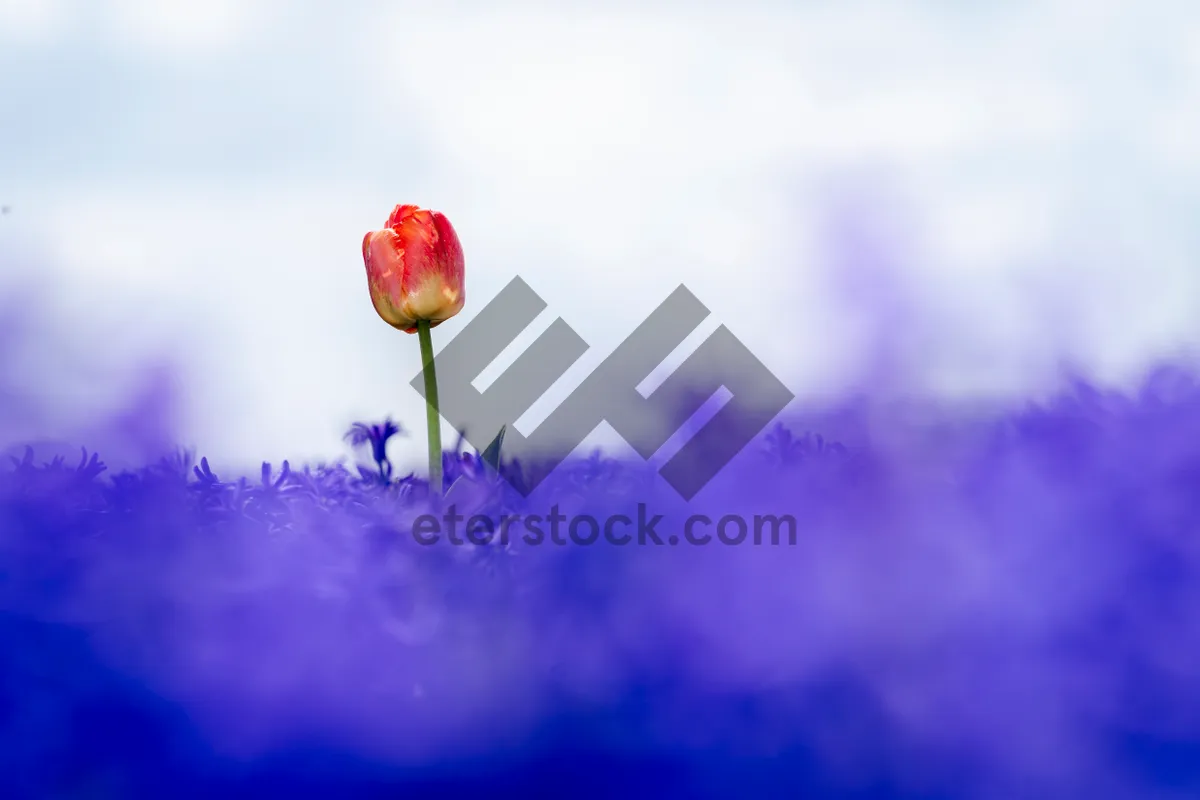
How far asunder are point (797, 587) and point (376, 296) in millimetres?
565

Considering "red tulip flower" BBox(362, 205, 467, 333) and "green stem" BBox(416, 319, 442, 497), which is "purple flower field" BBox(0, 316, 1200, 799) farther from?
"red tulip flower" BBox(362, 205, 467, 333)

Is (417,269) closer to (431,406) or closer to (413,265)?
(413,265)

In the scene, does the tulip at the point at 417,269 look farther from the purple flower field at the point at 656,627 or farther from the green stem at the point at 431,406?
the purple flower field at the point at 656,627

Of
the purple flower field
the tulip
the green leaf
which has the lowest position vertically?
the purple flower field

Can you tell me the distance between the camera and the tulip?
1146 millimetres

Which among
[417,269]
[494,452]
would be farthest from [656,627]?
[417,269]

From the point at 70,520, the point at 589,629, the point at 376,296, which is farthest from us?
the point at 376,296

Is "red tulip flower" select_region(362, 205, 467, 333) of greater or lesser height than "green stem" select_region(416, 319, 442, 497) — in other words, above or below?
above

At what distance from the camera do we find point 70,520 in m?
1.04

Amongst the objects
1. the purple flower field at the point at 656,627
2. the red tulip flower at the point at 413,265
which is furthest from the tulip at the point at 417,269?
the purple flower field at the point at 656,627

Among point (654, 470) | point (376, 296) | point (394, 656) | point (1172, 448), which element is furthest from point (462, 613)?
point (1172, 448)

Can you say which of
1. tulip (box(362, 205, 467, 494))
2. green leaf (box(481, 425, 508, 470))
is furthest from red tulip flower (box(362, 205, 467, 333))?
green leaf (box(481, 425, 508, 470))

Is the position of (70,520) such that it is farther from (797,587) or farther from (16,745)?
(797,587)

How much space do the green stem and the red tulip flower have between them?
19 millimetres
